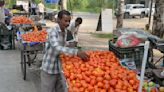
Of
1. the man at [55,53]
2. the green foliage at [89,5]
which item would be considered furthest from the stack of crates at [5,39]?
the green foliage at [89,5]

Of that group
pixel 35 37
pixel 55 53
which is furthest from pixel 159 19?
pixel 55 53

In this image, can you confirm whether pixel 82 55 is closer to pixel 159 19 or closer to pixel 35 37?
pixel 35 37

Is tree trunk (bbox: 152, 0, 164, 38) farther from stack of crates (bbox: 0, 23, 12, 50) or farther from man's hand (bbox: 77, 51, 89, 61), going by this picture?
man's hand (bbox: 77, 51, 89, 61)

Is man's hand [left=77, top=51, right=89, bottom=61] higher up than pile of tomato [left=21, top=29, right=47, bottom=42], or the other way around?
man's hand [left=77, top=51, right=89, bottom=61]

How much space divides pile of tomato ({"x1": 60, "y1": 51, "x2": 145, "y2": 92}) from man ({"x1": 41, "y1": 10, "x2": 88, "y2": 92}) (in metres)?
0.16

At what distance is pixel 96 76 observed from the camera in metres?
5.00

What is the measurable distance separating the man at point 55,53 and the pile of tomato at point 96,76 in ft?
0.52

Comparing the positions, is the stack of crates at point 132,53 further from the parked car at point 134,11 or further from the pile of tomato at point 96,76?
the parked car at point 134,11

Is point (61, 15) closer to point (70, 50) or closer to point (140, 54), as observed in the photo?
Answer: point (70, 50)

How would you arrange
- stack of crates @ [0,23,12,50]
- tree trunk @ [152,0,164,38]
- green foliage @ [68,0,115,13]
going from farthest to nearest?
green foliage @ [68,0,115,13]
tree trunk @ [152,0,164,38]
stack of crates @ [0,23,12,50]

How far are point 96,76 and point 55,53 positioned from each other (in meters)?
0.95

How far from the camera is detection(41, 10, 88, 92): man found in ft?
17.7

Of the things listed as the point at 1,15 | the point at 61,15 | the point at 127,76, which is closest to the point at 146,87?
the point at 127,76

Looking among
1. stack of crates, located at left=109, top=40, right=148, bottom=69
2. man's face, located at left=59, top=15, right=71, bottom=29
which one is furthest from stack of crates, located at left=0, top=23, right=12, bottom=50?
man's face, located at left=59, top=15, right=71, bottom=29
